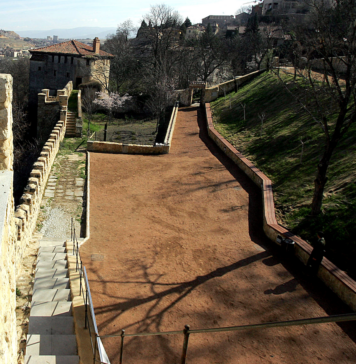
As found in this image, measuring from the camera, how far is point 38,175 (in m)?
11.7

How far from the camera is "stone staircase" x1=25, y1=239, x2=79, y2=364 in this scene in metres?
5.24

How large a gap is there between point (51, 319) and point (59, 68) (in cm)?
3260

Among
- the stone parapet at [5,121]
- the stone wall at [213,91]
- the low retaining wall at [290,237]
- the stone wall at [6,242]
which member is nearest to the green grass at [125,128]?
the stone wall at [213,91]

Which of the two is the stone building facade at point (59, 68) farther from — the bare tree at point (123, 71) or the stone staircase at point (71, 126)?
the stone staircase at point (71, 126)

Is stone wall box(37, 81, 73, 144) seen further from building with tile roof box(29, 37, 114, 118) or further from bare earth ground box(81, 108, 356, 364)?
bare earth ground box(81, 108, 356, 364)

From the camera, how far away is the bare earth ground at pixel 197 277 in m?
6.62

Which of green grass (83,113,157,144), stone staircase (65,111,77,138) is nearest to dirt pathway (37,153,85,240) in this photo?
stone staircase (65,111,77,138)

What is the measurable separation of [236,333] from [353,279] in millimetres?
3165

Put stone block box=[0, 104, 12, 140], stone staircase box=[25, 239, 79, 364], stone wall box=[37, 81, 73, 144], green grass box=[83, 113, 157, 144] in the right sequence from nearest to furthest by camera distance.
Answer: stone block box=[0, 104, 12, 140]
stone staircase box=[25, 239, 79, 364]
stone wall box=[37, 81, 73, 144]
green grass box=[83, 113, 157, 144]

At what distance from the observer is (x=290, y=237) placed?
10.0 m

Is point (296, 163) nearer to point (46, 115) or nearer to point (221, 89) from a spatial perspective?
point (221, 89)

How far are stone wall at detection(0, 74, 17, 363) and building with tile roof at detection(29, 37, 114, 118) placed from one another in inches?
1256

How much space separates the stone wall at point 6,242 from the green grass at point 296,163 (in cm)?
735

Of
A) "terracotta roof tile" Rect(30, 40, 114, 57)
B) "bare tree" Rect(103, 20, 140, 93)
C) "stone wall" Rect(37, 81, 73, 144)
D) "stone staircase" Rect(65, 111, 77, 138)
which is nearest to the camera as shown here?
"stone staircase" Rect(65, 111, 77, 138)
